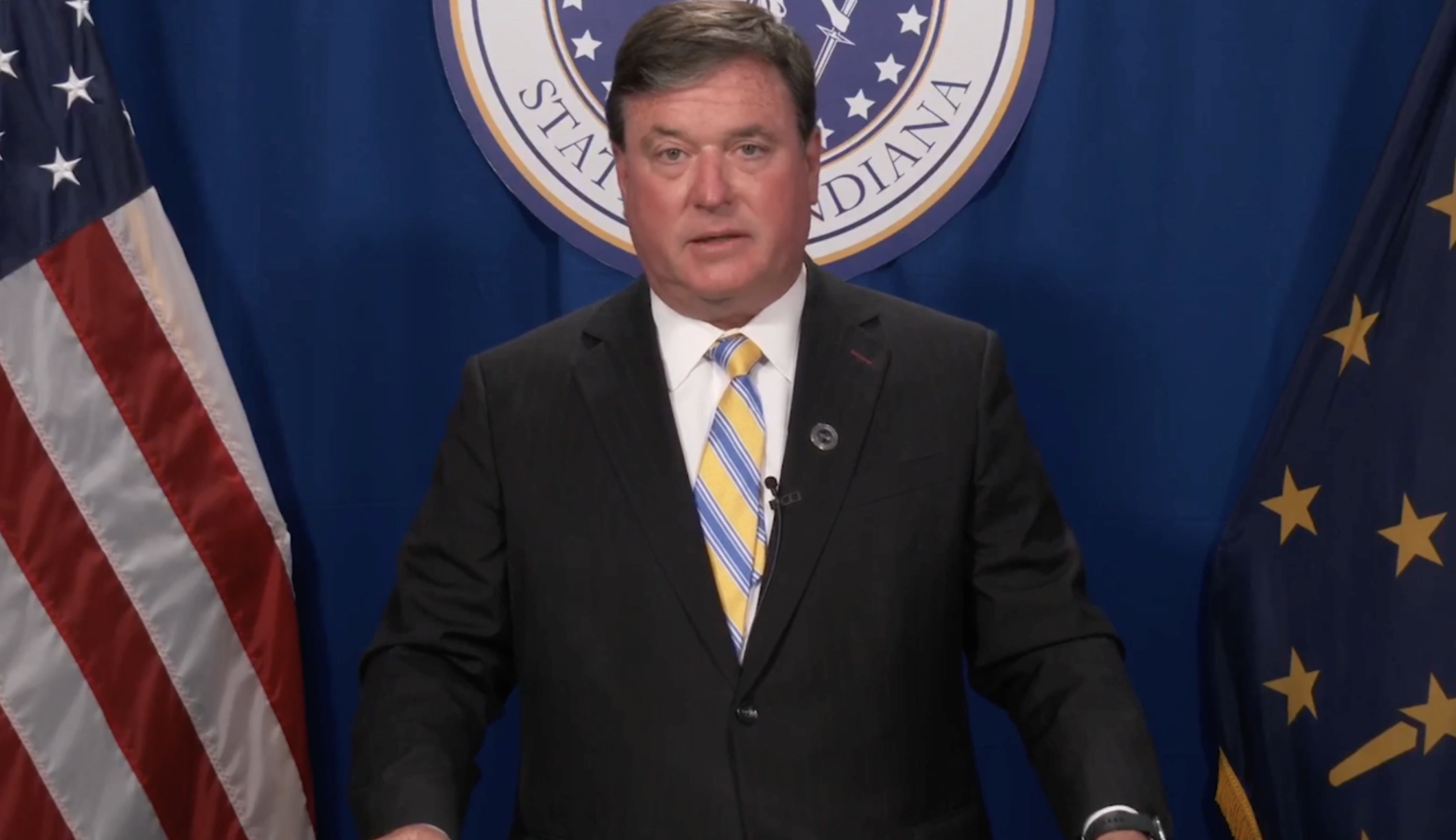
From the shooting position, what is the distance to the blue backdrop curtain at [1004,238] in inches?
98.0

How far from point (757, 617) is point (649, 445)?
0.73ft

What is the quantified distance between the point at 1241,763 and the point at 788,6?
1.37 metres

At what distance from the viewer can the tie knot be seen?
1.71 m

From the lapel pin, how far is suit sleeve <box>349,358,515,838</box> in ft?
1.17

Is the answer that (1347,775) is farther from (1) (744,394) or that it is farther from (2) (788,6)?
(2) (788,6)

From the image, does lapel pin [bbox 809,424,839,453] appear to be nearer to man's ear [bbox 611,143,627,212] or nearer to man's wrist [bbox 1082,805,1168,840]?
man's ear [bbox 611,143,627,212]

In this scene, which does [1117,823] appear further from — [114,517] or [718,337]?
[114,517]

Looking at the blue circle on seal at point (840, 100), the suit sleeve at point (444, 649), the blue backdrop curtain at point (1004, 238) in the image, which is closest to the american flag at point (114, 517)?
the blue backdrop curtain at point (1004, 238)

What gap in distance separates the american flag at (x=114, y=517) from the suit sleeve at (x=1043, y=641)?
3.86 feet

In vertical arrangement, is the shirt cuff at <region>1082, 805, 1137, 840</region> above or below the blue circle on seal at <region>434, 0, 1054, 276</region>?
below

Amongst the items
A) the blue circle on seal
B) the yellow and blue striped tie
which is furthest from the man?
the blue circle on seal

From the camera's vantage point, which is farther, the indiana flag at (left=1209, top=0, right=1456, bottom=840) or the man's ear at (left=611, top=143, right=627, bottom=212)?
the indiana flag at (left=1209, top=0, right=1456, bottom=840)

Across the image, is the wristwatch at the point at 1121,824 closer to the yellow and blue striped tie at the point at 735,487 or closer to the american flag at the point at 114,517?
the yellow and blue striped tie at the point at 735,487

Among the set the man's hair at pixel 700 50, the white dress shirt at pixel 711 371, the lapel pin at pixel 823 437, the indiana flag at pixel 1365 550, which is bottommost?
the indiana flag at pixel 1365 550
